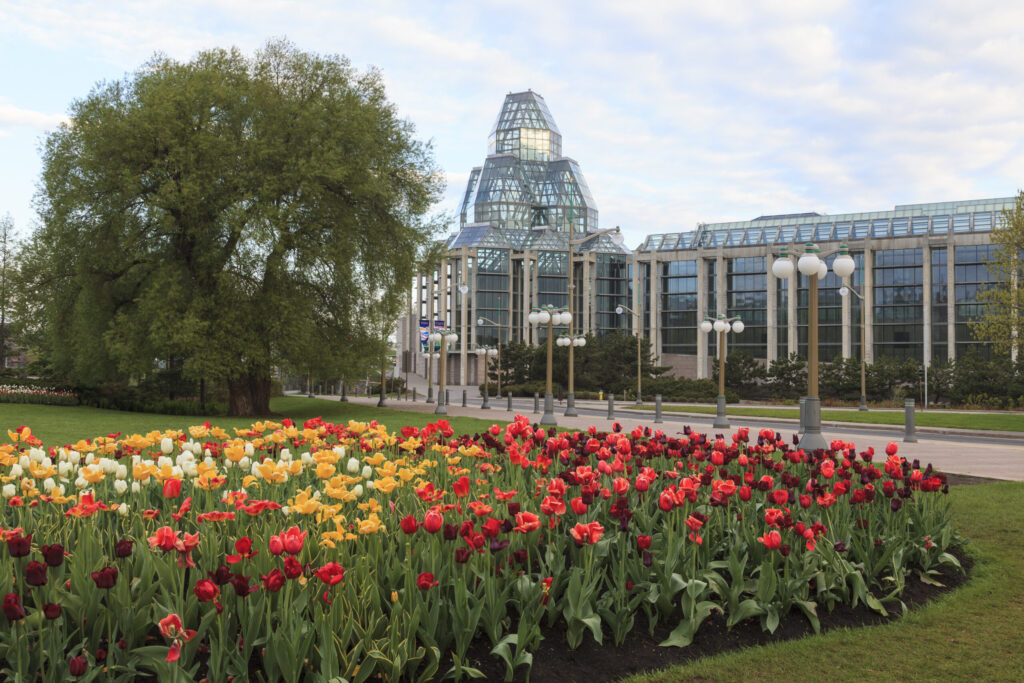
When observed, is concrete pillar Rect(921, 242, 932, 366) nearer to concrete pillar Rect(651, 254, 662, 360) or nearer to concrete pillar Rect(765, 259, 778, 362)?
concrete pillar Rect(765, 259, 778, 362)

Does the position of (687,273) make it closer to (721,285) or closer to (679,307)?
(679,307)

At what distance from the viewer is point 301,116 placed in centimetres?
3095

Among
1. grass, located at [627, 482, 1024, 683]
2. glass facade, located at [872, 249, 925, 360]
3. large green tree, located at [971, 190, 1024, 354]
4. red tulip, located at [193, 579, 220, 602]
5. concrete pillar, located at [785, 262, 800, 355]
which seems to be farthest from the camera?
concrete pillar, located at [785, 262, 800, 355]

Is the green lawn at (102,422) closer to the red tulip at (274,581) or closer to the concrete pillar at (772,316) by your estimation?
the red tulip at (274,581)

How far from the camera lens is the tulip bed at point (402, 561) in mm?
3855

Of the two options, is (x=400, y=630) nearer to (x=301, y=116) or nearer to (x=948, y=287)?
(x=301, y=116)

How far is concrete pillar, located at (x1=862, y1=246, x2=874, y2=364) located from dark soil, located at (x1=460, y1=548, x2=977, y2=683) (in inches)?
3132

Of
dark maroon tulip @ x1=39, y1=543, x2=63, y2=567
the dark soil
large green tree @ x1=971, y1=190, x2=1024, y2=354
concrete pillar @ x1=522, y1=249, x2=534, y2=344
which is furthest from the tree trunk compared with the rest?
concrete pillar @ x1=522, y1=249, x2=534, y2=344

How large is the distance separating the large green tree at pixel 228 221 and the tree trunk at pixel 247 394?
81mm

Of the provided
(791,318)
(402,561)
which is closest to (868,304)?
(791,318)

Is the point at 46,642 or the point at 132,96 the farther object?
the point at 132,96

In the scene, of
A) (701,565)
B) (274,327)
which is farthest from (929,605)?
(274,327)

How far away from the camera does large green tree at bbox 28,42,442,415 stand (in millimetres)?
29156

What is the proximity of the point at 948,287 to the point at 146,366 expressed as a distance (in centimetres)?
7265
